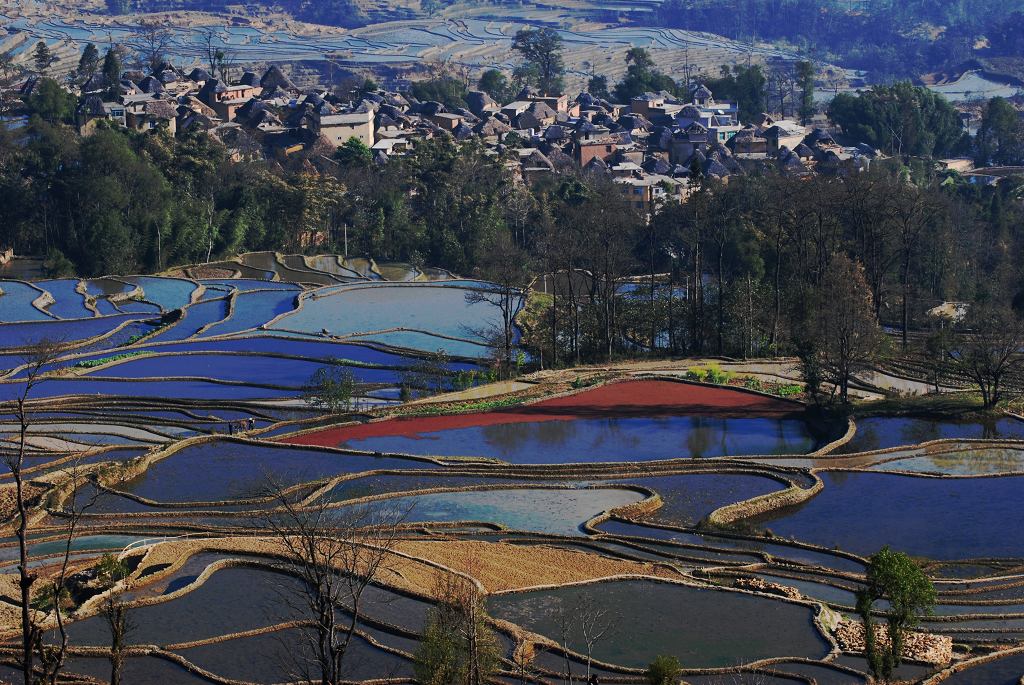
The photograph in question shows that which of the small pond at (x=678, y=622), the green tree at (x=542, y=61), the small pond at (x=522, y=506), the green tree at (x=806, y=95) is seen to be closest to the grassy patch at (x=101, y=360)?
the small pond at (x=522, y=506)

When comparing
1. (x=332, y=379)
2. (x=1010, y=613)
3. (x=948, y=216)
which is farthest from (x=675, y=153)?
(x=1010, y=613)

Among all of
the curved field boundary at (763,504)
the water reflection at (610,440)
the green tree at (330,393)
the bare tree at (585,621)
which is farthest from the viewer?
the green tree at (330,393)

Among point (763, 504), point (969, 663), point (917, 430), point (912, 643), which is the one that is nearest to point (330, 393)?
point (763, 504)

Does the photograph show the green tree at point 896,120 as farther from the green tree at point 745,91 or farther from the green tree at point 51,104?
the green tree at point 51,104

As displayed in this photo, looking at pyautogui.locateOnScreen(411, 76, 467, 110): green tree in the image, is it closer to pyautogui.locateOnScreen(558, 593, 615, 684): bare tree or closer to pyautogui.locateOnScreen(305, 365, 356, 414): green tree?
pyautogui.locateOnScreen(305, 365, 356, 414): green tree

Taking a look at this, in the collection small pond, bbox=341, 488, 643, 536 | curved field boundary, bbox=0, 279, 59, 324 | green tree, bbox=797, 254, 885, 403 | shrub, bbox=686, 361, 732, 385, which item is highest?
green tree, bbox=797, 254, 885, 403

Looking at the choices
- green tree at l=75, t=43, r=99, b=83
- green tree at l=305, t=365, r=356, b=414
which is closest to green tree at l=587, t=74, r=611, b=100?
green tree at l=75, t=43, r=99, b=83

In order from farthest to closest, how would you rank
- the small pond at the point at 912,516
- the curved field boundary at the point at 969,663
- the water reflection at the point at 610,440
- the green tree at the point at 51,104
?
the green tree at the point at 51,104, the water reflection at the point at 610,440, the small pond at the point at 912,516, the curved field boundary at the point at 969,663
